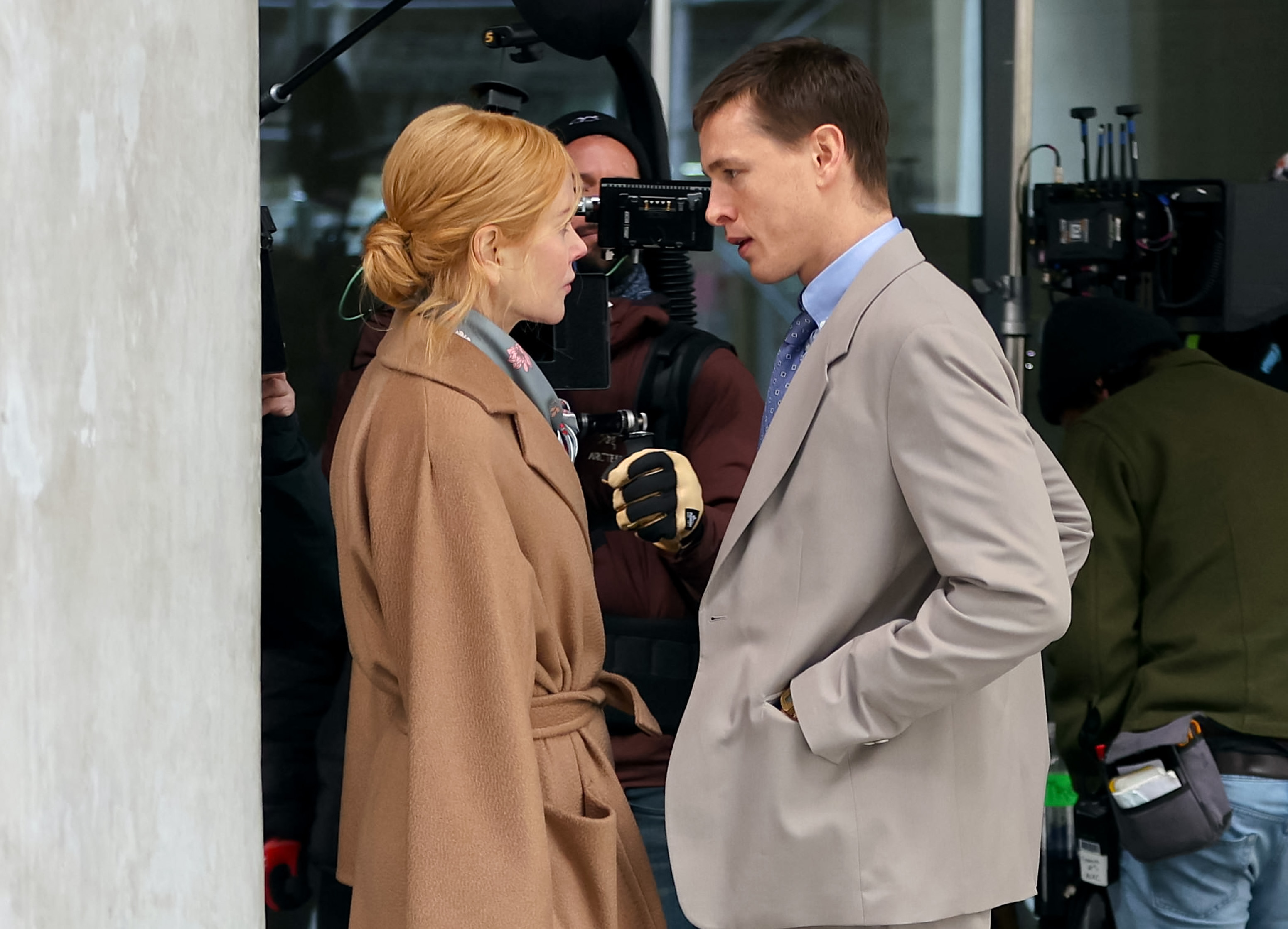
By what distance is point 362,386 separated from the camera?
1554 mm

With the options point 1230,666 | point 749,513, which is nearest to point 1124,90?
point 1230,666

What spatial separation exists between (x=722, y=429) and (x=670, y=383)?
0.35ft

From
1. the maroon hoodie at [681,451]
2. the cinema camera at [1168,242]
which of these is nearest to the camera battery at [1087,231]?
the cinema camera at [1168,242]

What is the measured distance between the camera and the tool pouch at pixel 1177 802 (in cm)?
222

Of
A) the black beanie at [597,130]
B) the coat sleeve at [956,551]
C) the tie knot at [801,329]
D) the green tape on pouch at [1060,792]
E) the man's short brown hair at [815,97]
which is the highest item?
the black beanie at [597,130]

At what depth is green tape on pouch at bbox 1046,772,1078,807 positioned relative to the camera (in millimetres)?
3068

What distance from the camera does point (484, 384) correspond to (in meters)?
1.50

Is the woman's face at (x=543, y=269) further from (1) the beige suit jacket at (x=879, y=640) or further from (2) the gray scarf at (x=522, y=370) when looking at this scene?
(1) the beige suit jacket at (x=879, y=640)

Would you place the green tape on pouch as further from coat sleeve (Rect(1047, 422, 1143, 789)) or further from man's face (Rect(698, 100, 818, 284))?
man's face (Rect(698, 100, 818, 284))

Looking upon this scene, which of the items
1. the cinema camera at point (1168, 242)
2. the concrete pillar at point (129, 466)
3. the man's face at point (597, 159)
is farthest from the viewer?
the cinema camera at point (1168, 242)

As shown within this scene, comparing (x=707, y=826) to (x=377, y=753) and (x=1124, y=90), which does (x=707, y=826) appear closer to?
(x=377, y=753)

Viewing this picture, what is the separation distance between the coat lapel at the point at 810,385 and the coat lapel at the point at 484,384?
0.73 ft

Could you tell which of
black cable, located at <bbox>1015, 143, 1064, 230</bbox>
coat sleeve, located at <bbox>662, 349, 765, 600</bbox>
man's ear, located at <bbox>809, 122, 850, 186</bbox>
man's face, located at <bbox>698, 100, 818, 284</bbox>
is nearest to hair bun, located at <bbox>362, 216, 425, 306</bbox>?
man's face, located at <bbox>698, 100, 818, 284</bbox>

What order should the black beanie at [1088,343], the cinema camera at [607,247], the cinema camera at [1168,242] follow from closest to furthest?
the cinema camera at [607,247]
the black beanie at [1088,343]
the cinema camera at [1168,242]
